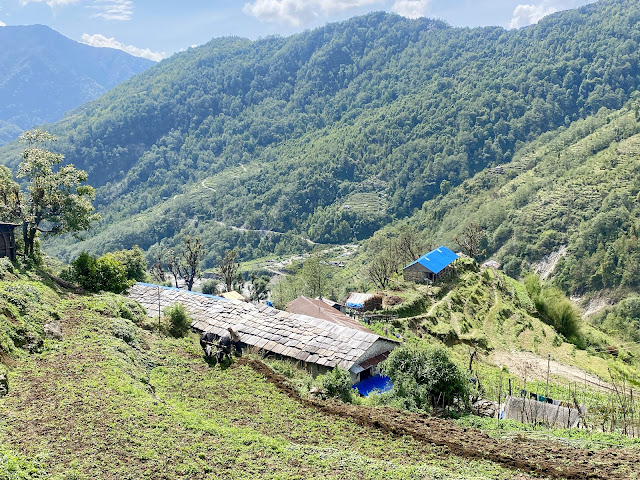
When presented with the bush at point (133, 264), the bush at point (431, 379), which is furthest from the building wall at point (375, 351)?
the bush at point (133, 264)

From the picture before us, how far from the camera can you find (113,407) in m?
13.5

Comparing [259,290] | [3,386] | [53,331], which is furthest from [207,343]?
[259,290]

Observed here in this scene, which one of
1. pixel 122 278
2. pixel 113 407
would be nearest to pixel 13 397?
pixel 113 407

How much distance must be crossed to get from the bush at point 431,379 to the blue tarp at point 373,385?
12.1 ft

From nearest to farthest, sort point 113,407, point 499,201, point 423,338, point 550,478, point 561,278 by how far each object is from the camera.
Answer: point 550,478
point 113,407
point 423,338
point 561,278
point 499,201

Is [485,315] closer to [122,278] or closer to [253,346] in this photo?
[253,346]

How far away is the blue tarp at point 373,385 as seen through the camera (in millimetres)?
23750

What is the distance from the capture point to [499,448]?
46.8 ft

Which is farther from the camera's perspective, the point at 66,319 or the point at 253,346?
the point at 253,346

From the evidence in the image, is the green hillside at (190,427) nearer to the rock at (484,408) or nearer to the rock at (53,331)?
the rock at (53,331)

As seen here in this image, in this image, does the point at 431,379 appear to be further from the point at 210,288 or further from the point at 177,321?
the point at 210,288

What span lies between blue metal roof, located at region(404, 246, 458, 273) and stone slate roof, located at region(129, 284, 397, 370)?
87.6 ft

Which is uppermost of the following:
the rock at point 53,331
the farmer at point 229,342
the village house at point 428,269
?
the village house at point 428,269

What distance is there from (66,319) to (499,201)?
117m
